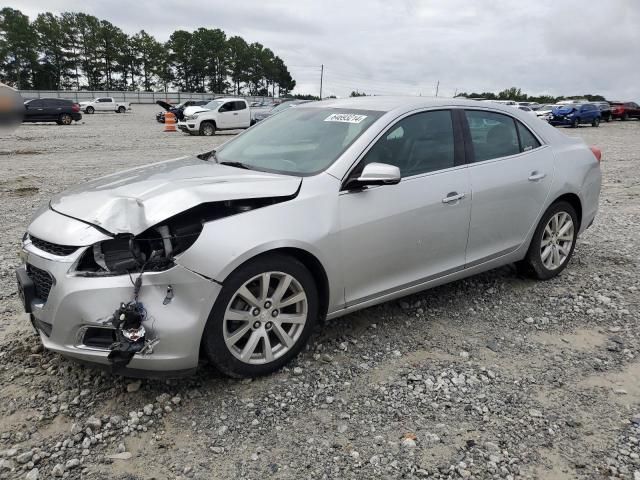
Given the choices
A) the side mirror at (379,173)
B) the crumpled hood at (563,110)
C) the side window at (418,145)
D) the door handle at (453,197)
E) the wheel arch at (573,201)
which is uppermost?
the crumpled hood at (563,110)

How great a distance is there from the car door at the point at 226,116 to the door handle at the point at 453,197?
69.6ft

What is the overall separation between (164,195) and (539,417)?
7.92 feet

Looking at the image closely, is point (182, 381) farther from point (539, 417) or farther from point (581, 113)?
point (581, 113)

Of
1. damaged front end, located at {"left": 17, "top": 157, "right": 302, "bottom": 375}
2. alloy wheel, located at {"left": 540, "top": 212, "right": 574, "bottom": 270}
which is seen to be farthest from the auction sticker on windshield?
Result: alloy wheel, located at {"left": 540, "top": 212, "right": 574, "bottom": 270}

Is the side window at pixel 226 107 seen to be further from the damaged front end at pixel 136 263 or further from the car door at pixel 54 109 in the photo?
the damaged front end at pixel 136 263

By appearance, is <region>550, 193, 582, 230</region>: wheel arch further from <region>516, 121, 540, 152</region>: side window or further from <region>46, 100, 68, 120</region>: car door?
<region>46, 100, 68, 120</region>: car door

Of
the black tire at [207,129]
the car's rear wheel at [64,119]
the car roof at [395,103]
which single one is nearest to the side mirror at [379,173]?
the car roof at [395,103]

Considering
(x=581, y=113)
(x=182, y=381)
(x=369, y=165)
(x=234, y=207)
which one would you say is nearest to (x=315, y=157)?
(x=369, y=165)

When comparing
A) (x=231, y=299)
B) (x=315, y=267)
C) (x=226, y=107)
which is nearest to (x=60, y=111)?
(x=226, y=107)

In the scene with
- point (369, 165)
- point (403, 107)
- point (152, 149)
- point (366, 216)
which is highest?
point (403, 107)

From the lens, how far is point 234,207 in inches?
118

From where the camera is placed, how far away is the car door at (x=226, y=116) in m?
23.7

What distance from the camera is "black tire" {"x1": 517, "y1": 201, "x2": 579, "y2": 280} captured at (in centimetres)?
458

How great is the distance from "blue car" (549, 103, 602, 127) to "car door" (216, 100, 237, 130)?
19332 mm
